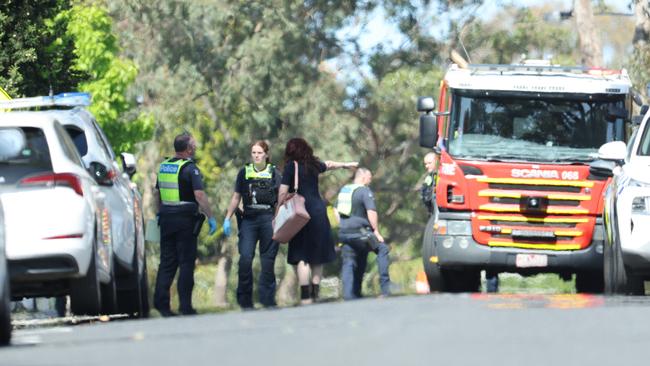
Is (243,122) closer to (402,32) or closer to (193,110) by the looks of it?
(193,110)

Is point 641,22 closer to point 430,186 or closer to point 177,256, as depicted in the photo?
point 430,186

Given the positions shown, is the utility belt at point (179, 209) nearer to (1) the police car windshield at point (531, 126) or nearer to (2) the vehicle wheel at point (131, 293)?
(2) the vehicle wheel at point (131, 293)

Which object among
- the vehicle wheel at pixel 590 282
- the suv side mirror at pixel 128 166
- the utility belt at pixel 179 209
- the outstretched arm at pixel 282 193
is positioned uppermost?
the suv side mirror at pixel 128 166

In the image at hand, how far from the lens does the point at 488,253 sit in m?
20.6

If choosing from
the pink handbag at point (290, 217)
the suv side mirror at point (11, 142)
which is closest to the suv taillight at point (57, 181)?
the suv side mirror at point (11, 142)

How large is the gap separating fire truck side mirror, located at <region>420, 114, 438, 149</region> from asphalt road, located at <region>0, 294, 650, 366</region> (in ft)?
20.9

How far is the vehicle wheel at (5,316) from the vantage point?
1073cm

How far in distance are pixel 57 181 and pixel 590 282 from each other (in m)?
10.2

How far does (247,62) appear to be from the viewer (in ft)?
157

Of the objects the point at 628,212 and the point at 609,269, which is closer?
the point at 628,212

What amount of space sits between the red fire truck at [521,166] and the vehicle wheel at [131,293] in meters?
4.96

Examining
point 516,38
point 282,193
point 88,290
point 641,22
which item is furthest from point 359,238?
point 516,38

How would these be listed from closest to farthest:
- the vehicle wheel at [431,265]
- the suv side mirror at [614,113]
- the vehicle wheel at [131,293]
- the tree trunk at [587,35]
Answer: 1. the vehicle wheel at [131,293]
2. the suv side mirror at [614,113]
3. the vehicle wheel at [431,265]
4. the tree trunk at [587,35]

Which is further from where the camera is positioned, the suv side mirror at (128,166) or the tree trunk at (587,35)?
the tree trunk at (587,35)
